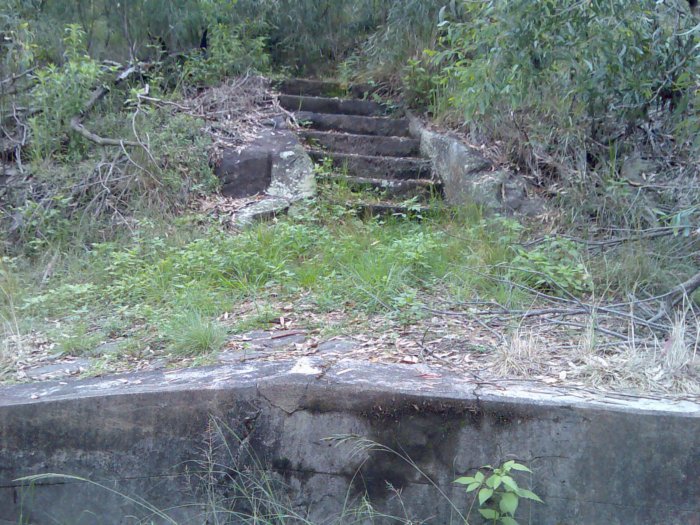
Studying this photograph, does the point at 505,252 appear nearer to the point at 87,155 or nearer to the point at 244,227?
the point at 244,227

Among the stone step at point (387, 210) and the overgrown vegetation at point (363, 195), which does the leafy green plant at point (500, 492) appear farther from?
the stone step at point (387, 210)

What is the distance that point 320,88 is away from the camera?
9570mm

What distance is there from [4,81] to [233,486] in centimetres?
604

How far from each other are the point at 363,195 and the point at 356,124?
167 centimetres

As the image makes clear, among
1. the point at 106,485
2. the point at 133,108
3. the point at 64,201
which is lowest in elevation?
the point at 106,485

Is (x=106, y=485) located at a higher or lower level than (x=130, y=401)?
lower

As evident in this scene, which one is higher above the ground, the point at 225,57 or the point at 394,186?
the point at 225,57

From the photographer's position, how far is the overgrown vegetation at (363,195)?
15.8 feet

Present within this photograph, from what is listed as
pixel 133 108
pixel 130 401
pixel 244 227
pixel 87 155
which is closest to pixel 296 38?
pixel 133 108

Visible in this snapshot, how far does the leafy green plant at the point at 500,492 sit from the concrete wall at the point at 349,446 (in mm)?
151

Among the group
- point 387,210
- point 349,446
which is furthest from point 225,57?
point 349,446

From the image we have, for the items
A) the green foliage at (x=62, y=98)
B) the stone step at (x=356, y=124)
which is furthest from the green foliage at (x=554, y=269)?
the green foliage at (x=62, y=98)

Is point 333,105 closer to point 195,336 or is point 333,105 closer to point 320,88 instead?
point 320,88

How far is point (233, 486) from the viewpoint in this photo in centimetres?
371
